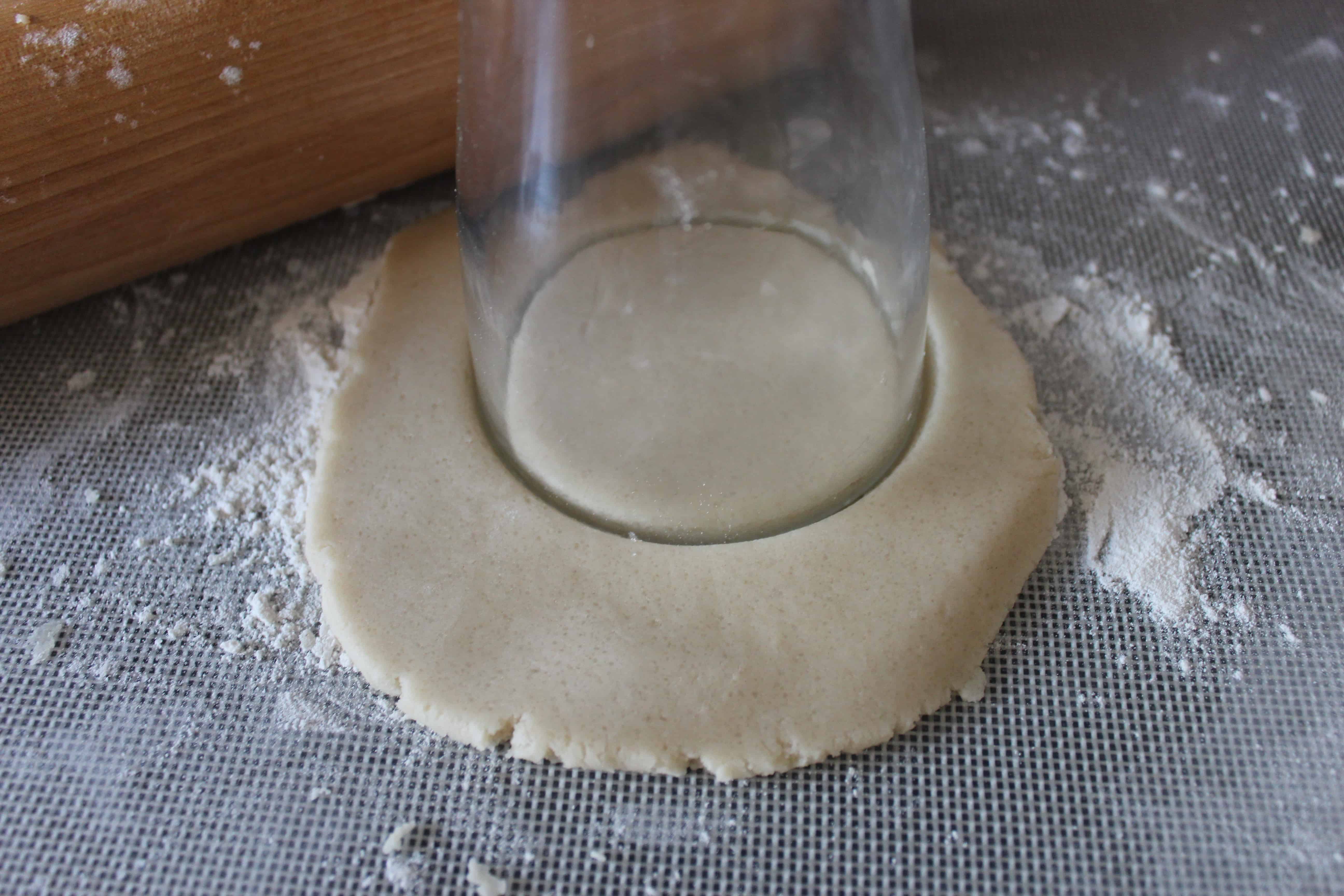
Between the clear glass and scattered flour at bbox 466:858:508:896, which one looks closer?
scattered flour at bbox 466:858:508:896

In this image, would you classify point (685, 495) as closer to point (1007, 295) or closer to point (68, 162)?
point (1007, 295)

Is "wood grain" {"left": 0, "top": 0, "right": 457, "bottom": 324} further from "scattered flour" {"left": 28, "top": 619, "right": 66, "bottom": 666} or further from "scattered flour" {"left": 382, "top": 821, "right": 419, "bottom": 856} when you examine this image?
"scattered flour" {"left": 382, "top": 821, "right": 419, "bottom": 856}

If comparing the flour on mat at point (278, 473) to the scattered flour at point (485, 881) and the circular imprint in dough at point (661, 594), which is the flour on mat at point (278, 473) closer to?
the circular imprint in dough at point (661, 594)

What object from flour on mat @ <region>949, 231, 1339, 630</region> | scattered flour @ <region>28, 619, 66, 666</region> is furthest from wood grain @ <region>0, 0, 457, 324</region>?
flour on mat @ <region>949, 231, 1339, 630</region>

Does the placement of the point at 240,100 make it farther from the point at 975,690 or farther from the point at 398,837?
the point at 975,690

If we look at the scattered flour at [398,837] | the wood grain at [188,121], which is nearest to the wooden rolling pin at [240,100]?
the wood grain at [188,121]

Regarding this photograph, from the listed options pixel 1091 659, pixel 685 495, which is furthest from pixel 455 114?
pixel 1091 659
